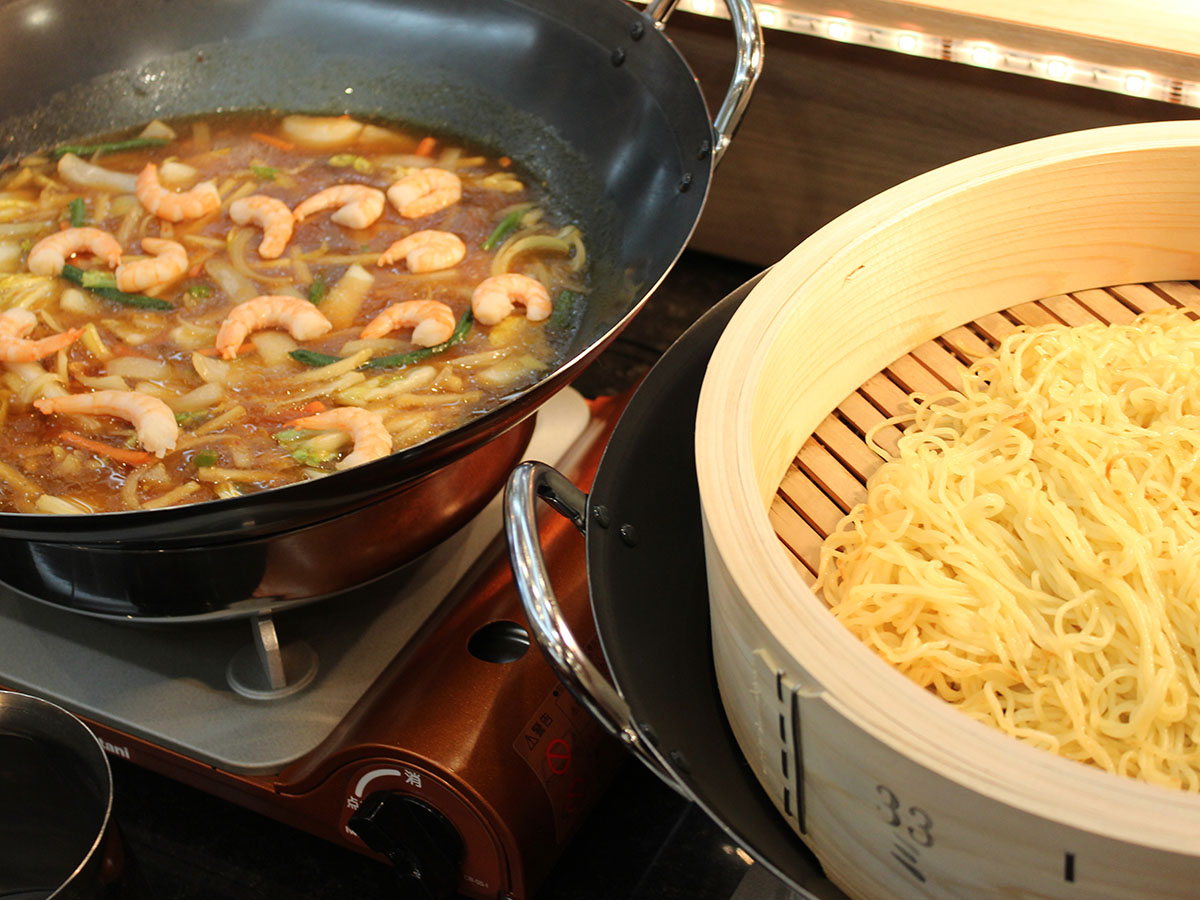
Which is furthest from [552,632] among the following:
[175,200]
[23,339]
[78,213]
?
[78,213]

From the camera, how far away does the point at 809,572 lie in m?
1.32

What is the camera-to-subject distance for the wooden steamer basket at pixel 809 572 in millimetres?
834

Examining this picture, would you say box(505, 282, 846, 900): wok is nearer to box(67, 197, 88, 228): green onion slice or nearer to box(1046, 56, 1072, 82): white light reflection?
box(1046, 56, 1072, 82): white light reflection

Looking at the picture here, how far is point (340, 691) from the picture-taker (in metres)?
1.64

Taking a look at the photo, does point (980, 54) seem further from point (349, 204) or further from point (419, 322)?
point (349, 204)

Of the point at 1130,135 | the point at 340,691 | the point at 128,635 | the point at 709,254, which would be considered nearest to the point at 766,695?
the point at 340,691

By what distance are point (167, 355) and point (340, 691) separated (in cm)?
72

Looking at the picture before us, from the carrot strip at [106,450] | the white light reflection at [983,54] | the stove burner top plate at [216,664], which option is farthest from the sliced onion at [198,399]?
the white light reflection at [983,54]

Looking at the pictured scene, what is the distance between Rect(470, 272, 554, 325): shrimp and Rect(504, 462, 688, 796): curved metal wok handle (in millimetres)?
818

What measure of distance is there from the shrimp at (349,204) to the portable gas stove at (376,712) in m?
Result: 0.78

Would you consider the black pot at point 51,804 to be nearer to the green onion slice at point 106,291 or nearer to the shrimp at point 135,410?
the shrimp at point 135,410

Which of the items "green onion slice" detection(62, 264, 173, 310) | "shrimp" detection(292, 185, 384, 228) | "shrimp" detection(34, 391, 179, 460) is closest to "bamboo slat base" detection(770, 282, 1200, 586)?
"shrimp" detection(34, 391, 179, 460)

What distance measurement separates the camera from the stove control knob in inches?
62.0

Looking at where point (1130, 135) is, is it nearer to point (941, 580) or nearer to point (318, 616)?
point (941, 580)
